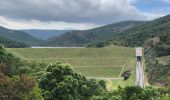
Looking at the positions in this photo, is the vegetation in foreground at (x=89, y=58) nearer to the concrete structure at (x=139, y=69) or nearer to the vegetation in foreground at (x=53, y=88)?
the concrete structure at (x=139, y=69)

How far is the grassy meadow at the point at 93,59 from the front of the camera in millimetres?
117200

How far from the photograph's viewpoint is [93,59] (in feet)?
439

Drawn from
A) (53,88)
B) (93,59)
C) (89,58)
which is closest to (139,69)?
(93,59)

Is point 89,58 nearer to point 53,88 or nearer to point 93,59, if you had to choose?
point 93,59

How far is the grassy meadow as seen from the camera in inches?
4614

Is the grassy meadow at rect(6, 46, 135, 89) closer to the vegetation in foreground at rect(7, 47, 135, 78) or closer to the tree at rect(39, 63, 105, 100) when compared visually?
the vegetation in foreground at rect(7, 47, 135, 78)

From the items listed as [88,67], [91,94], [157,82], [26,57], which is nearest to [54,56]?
[26,57]

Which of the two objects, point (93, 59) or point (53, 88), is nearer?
point (53, 88)

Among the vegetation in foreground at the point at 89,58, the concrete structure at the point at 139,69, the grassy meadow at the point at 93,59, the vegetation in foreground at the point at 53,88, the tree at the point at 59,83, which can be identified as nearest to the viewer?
the vegetation in foreground at the point at 53,88

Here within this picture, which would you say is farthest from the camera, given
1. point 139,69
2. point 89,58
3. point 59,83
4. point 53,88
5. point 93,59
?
point 89,58

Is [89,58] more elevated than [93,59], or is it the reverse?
[89,58]

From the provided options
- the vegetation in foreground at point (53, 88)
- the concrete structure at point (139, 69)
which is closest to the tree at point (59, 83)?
the vegetation in foreground at point (53, 88)

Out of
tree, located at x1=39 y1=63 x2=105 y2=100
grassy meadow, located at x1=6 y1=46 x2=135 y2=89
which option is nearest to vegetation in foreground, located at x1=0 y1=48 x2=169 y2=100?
tree, located at x1=39 y1=63 x2=105 y2=100

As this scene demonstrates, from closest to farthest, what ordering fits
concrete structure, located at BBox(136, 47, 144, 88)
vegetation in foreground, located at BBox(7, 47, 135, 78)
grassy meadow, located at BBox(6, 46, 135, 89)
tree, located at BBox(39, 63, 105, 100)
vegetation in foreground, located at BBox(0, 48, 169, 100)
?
vegetation in foreground, located at BBox(0, 48, 169, 100) < tree, located at BBox(39, 63, 105, 100) < concrete structure, located at BBox(136, 47, 144, 88) < grassy meadow, located at BBox(6, 46, 135, 89) < vegetation in foreground, located at BBox(7, 47, 135, 78)
